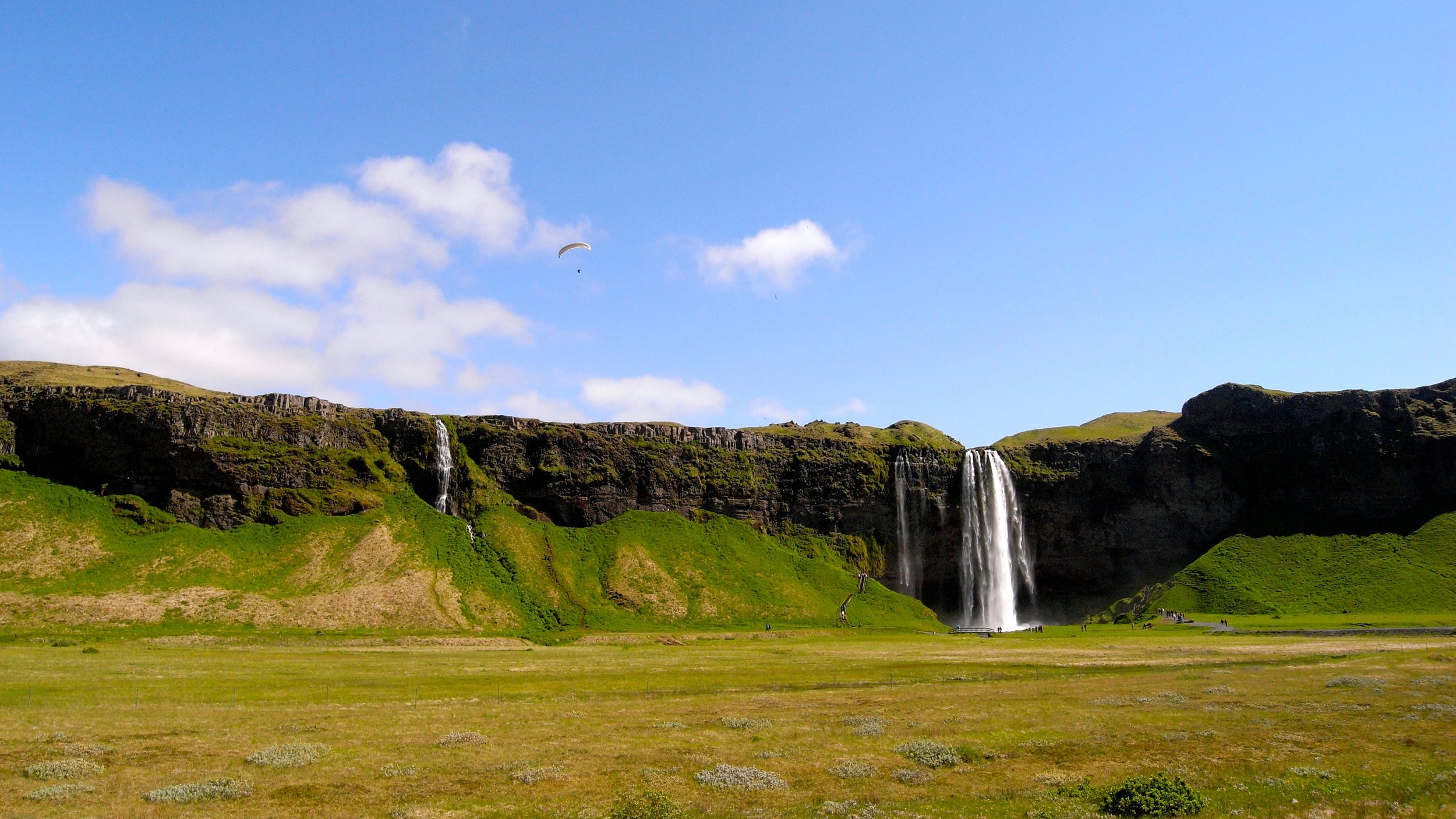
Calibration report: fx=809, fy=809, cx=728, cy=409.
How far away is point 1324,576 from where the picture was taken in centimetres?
11544

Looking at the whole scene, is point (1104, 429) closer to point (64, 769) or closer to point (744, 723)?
point (744, 723)

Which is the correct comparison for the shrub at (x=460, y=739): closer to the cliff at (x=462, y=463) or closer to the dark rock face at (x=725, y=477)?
the cliff at (x=462, y=463)

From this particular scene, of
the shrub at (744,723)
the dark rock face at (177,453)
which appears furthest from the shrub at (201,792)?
the dark rock face at (177,453)

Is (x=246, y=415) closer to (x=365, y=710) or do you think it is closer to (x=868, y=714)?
(x=365, y=710)

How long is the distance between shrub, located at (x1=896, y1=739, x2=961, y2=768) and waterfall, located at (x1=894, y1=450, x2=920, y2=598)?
106 metres

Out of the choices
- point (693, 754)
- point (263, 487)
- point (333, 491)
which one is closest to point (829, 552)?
point (333, 491)

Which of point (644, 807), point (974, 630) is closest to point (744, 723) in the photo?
point (644, 807)

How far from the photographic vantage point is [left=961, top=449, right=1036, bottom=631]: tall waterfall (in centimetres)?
12838

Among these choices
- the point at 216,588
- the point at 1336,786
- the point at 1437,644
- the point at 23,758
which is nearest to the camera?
the point at 1336,786

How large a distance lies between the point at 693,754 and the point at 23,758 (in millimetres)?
20098

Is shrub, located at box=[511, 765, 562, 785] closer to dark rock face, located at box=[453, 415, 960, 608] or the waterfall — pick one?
dark rock face, located at box=[453, 415, 960, 608]

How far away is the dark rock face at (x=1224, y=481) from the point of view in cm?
12825

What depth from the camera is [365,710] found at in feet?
116

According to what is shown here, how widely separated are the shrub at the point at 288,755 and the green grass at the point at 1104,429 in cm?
14497
